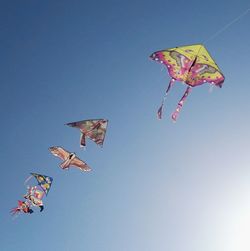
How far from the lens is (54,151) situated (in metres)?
20.4

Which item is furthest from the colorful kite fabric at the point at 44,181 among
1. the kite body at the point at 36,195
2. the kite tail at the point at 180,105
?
the kite tail at the point at 180,105

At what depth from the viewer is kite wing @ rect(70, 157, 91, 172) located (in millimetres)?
20297

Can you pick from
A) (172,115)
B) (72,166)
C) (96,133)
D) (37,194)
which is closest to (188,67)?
(172,115)

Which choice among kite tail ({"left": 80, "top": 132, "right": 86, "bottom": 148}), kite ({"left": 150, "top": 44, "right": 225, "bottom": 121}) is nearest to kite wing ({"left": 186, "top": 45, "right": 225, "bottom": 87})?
kite ({"left": 150, "top": 44, "right": 225, "bottom": 121})

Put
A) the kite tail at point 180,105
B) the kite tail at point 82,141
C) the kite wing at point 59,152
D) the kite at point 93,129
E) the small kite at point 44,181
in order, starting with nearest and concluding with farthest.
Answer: the kite tail at point 180,105 < the kite at point 93,129 < the kite tail at point 82,141 < the kite wing at point 59,152 < the small kite at point 44,181

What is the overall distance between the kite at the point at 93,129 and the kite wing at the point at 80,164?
2427 mm

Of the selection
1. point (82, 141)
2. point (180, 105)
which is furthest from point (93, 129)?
point (180, 105)

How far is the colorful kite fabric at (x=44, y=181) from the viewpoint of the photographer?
2123 centimetres

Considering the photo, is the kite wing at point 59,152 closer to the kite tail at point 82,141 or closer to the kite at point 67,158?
the kite at point 67,158

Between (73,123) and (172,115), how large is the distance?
203 inches

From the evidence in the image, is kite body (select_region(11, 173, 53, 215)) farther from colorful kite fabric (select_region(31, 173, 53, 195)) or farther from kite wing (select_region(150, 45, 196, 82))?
kite wing (select_region(150, 45, 196, 82))

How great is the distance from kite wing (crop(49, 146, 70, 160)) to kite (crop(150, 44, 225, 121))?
7647mm

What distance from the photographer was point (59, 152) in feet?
66.6

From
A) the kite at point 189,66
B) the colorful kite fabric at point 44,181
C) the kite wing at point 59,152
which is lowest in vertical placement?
the kite at point 189,66
